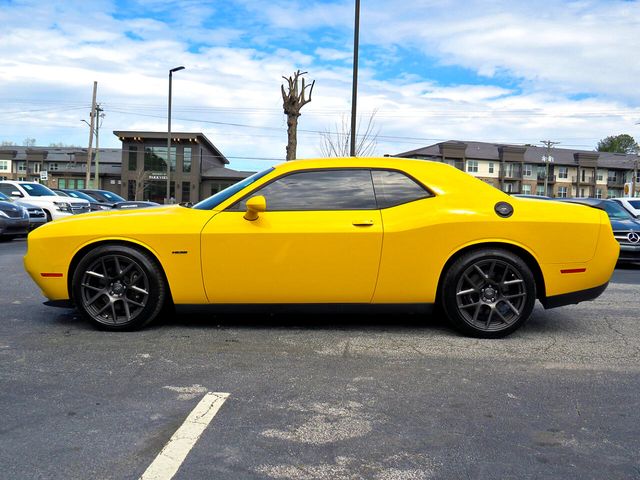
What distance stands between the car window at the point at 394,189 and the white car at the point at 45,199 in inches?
568

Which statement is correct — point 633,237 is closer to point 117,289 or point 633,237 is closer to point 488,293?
point 488,293

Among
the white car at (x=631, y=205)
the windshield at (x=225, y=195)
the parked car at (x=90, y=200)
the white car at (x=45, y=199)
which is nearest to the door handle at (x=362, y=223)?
the windshield at (x=225, y=195)

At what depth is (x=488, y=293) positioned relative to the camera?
4.62m

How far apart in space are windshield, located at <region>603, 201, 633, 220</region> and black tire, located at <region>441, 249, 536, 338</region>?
886cm

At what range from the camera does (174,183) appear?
57844 millimetres

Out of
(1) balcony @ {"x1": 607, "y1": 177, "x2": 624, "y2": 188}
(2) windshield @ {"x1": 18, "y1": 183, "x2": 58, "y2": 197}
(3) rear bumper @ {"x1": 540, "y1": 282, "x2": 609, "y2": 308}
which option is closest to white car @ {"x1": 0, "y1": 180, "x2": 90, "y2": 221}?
(2) windshield @ {"x1": 18, "y1": 183, "x2": 58, "y2": 197}

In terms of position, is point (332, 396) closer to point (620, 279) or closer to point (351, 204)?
point (351, 204)

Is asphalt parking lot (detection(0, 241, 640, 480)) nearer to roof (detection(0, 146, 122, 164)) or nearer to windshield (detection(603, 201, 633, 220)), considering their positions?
windshield (detection(603, 201, 633, 220))

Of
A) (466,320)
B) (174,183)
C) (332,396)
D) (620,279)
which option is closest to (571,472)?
(332,396)

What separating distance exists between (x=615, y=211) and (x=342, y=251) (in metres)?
10.4

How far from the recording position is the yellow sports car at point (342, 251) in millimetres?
4531

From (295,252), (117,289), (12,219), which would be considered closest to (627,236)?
(295,252)

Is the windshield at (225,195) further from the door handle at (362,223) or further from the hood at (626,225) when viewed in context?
the hood at (626,225)

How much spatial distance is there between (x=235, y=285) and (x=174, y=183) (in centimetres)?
5552
